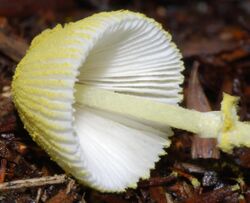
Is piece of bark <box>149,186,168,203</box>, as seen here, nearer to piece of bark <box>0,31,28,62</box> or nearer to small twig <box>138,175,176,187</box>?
small twig <box>138,175,176,187</box>

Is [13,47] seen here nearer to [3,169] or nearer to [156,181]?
[3,169]

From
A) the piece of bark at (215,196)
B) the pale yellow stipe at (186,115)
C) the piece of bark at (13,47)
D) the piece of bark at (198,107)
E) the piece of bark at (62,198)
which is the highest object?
the pale yellow stipe at (186,115)

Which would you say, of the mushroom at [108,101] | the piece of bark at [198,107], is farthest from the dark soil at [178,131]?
the mushroom at [108,101]

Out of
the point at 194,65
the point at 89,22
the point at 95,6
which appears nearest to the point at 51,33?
the point at 89,22

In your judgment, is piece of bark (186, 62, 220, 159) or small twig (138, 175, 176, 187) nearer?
small twig (138, 175, 176, 187)

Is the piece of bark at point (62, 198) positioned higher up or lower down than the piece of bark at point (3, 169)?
lower down

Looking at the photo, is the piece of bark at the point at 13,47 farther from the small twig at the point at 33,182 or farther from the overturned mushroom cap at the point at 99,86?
the small twig at the point at 33,182

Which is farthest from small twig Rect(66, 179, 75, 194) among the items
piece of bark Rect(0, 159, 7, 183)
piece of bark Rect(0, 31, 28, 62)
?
piece of bark Rect(0, 31, 28, 62)
